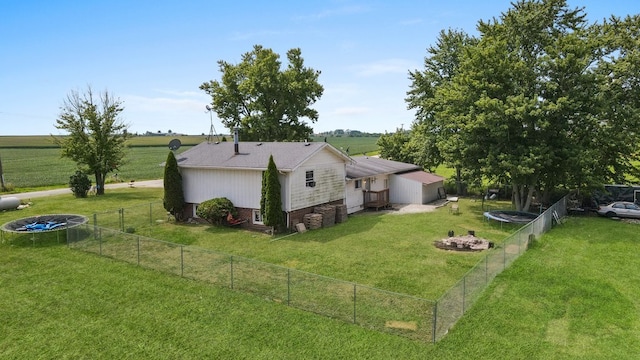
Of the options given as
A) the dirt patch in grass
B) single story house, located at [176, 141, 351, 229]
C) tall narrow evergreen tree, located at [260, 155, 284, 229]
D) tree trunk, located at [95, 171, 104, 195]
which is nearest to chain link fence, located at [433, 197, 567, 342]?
the dirt patch in grass

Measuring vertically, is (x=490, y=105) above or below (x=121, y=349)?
above

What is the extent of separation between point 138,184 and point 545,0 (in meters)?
43.7

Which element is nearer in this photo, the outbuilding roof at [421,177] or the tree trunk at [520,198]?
the tree trunk at [520,198]

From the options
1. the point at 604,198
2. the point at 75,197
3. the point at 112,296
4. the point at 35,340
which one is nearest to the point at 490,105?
the point at 604,198

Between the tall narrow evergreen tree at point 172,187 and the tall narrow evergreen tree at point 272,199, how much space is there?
6723 mm

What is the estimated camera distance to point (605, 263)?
666 inches

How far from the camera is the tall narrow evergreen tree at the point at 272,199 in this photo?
21969 millimetres

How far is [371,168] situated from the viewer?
32531mm

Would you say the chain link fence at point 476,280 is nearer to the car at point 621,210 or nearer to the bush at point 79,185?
the car at point 621,210

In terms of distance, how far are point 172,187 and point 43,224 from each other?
698 centimetres

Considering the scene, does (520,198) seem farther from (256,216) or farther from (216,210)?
(216,210)

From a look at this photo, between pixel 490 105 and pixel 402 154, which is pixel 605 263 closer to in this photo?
pixel 490 105

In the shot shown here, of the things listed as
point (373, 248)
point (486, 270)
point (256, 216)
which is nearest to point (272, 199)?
point (256, 216)

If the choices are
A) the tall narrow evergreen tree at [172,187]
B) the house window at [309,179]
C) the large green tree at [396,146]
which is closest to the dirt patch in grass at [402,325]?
the house window at [309,179]
